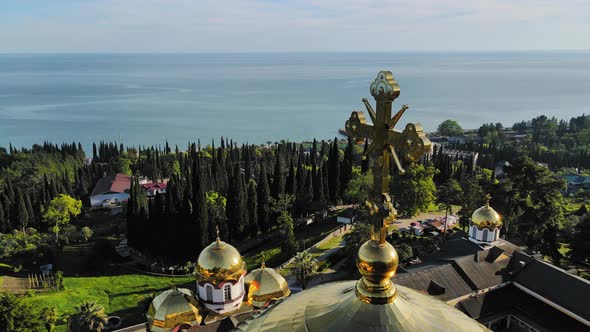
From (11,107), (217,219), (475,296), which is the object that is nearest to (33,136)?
(11,107)

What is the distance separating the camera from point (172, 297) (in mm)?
14367

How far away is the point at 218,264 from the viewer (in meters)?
14.4

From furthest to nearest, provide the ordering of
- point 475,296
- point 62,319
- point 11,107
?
point 11,107, point 62,319, point 475,296

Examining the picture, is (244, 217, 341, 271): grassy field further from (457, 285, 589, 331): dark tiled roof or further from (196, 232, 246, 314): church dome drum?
(457, 285, 589, 331): dark tiled roof

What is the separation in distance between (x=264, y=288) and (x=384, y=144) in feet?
42.2

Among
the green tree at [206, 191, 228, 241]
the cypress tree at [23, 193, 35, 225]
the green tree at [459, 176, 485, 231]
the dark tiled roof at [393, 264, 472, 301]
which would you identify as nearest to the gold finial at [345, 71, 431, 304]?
the dark tiled roof at [393, 264, 472, 301]

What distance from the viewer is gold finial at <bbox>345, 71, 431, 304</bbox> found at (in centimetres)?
322

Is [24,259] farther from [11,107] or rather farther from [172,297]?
[11,107]

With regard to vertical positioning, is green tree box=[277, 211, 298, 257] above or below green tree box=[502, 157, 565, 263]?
below

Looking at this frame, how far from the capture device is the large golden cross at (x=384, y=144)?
3.13 meters

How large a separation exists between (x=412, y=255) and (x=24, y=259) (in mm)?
25370

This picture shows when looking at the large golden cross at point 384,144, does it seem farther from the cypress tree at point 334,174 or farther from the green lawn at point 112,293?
the cypress tree at point 334,174

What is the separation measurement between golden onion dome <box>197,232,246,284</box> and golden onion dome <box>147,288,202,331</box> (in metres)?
1.01

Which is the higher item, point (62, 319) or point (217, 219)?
point (217, 219)
